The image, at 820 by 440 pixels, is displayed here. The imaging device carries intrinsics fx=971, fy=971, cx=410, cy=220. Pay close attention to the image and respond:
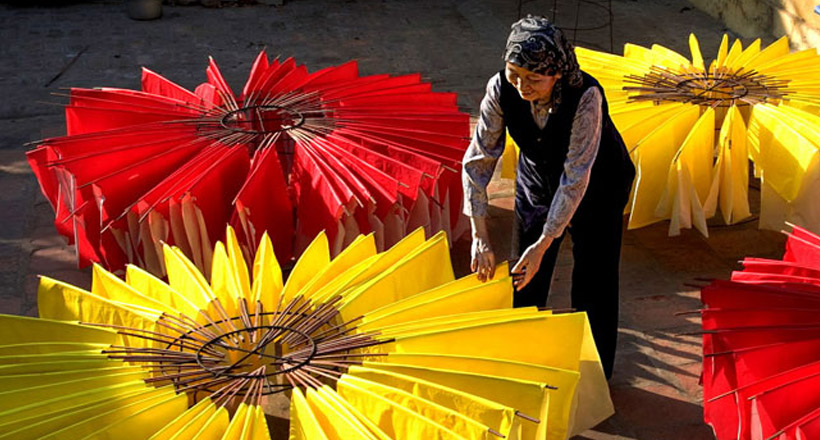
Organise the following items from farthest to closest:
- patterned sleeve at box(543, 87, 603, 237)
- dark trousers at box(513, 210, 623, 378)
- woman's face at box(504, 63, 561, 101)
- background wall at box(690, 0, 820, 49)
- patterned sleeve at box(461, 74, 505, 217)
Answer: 1. background wall at box(690, 0, 820, 49)
2. dark trousers at box(513, 210, 623, 378)
3. patterned sleeve at box(461, 74, 505, 217)
4. patterned sleeve at box(543, 87, 603, 237)
5. woman's face at box(504, 63, 561, 101)

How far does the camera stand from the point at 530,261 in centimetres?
299

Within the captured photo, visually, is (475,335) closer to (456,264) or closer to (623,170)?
(623,170)

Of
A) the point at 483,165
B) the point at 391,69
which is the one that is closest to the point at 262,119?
the point at 483,165

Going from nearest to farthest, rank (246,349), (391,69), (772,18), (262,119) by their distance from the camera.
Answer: (246,349) → (262,119) → (391,69) → (772,18)

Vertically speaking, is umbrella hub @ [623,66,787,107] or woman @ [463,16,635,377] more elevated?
umbrella hub @ [623,66,787,107]

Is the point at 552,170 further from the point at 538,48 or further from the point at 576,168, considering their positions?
the point at 538,48

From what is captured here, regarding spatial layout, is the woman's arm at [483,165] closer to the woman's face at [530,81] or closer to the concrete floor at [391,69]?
the woman's face at [530,81]

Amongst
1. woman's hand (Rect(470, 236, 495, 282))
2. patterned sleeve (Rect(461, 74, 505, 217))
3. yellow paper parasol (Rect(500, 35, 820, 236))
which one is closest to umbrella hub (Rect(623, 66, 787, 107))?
yellow paper parasol (Rect(500, 35, 820, 236))

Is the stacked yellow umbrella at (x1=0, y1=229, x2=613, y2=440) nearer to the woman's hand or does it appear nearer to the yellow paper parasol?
the woman's hand

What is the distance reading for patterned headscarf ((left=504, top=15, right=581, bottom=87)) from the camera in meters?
2.63

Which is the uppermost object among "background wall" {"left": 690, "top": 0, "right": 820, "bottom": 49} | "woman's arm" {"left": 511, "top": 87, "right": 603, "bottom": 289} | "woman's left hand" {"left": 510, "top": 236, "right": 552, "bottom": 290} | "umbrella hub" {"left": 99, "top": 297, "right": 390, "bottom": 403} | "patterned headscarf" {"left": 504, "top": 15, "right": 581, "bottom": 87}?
"background wall" {"left": 690, "top": 0, "right": 820, "bottom": 49}

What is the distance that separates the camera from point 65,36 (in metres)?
7.72

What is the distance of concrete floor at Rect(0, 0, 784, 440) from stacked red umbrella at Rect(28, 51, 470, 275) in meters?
0.42

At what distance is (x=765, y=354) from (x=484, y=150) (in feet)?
3.31
